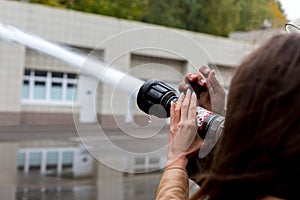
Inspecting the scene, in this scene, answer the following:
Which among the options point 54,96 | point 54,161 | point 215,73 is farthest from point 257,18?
point 215,73

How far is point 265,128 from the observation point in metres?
1.00

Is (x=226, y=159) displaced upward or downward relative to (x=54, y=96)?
upward

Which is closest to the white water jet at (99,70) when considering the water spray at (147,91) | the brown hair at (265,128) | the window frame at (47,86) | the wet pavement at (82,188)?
the water spray at (147,91)

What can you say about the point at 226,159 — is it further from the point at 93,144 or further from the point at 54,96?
the point at 54,96

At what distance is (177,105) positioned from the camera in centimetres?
135

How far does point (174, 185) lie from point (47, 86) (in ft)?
64.3

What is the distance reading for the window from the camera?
19.7 m

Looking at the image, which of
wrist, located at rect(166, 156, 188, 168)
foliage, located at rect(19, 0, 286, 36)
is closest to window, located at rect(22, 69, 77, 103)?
foliage, located at rect(19, 0, 286, 36)

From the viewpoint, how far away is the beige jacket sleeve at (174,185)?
125cm

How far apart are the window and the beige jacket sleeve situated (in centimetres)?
1868

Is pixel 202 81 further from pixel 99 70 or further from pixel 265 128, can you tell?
pixel 265 128

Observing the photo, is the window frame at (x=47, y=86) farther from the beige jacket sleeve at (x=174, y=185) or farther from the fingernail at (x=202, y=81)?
the beige jacket sleeve at (x=174, y=185)

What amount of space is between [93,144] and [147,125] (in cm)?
23

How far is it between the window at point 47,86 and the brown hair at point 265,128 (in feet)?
62.2
